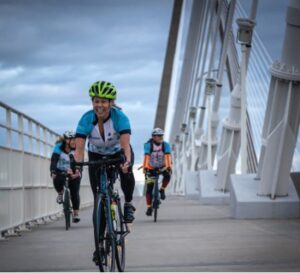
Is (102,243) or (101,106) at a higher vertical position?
(101,106)

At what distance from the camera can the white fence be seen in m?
13.3

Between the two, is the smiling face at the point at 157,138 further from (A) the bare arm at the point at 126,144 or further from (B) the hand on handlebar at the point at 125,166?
(B) the hand on handlebar at the point at 125,166

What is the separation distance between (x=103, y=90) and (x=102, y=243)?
1280 mm

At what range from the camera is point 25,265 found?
8766mm

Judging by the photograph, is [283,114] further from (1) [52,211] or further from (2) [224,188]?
(2) [224,188]

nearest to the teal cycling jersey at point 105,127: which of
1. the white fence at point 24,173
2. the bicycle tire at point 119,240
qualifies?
the bicycle tire at point 119,240

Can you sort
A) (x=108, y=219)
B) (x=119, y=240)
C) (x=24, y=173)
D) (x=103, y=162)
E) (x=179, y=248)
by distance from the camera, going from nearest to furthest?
(x=108, y=219) < (x=119, y=240) < (x=103, y=162) < (x=179, y=248) < (x=24, y=173)

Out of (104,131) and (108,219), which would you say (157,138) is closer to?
(104,131)

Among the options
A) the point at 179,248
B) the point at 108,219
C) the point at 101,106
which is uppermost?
the point at 101,106

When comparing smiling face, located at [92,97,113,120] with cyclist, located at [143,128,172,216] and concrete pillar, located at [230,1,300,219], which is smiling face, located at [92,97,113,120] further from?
cyclist, located at [143,128,172,216]

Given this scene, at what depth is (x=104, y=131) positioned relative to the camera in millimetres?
7820

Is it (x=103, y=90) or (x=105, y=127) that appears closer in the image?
(x=103, y=90)

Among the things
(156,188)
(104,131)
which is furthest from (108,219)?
(156,188)

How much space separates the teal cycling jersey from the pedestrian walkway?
1.17 meters
